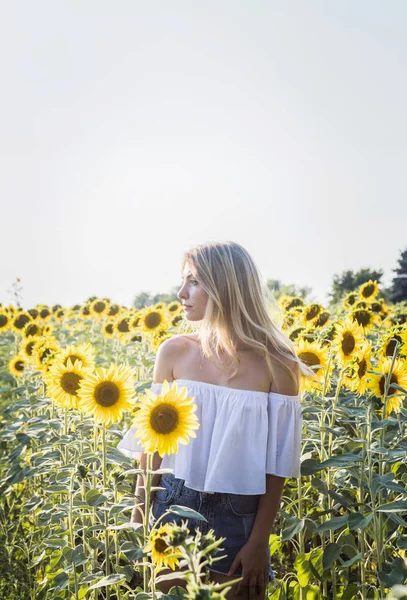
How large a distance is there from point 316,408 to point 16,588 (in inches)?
80.0

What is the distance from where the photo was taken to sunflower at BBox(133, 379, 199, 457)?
2100 millimetres

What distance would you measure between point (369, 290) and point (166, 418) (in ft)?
18.0

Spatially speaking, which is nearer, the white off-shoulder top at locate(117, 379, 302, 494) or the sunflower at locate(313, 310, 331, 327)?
the white off-shoulder top at locate(117, 379, 302, 494)

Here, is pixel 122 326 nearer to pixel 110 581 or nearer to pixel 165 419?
pixel 110 581

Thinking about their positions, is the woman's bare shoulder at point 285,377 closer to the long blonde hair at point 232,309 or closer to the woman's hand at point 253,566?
the long blonde hair at point 232,309

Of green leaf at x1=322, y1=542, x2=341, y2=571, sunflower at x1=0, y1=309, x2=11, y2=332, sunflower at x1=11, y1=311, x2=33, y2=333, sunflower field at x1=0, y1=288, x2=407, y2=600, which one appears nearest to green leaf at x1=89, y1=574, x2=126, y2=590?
sunflower field at x1=0, y1=288, x2=407, y2=600

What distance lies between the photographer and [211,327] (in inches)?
106

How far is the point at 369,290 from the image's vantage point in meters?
7.21

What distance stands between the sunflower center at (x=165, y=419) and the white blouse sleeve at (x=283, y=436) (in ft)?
2.00

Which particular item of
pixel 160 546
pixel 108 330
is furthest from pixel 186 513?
pixel 108 330

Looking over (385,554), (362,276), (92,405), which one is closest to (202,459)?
(92,405)

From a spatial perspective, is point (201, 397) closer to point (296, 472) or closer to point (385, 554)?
point (296, 472)

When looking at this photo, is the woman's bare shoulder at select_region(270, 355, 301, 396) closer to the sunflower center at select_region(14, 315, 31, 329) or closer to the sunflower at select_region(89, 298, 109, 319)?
the sunflower center at select_region(14, 315, 31, 329)

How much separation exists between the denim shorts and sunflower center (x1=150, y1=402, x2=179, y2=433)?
1.79 feet
